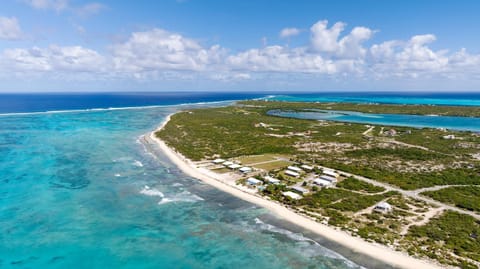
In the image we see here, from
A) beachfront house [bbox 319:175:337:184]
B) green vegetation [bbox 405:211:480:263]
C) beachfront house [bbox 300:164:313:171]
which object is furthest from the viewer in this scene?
beachfront house [bbox 300:164:313:171]

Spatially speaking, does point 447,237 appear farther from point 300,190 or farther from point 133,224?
point 133,224

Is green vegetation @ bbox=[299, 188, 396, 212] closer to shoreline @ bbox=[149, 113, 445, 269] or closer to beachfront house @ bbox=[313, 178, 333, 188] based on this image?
beachfront house @ bbox=[313, 178, 333, 188]

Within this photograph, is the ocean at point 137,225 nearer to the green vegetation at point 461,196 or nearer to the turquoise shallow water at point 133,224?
the turquoise shallow water at point 133,224

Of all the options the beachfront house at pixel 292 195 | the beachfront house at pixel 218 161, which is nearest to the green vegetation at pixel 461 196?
the beachfront house at pixel 292 195

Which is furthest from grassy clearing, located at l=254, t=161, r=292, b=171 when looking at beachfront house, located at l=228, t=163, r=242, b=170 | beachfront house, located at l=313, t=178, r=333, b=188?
beachfront house, located at l=313, t=178, r=333, b=188

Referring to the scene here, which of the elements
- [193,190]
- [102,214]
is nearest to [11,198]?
[102,214]

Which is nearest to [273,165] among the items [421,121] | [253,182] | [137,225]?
[253,182]
